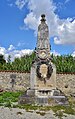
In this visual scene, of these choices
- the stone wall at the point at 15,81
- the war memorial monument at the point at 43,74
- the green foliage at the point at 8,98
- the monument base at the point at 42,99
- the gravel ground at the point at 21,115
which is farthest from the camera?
the stone wall at the point at 15,81

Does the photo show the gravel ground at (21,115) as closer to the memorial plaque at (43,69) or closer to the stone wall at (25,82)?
the memorial plaque at (43,69)

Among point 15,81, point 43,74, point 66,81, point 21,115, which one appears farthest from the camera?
point 66,81

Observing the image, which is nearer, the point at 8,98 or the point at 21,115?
the point at 21,115

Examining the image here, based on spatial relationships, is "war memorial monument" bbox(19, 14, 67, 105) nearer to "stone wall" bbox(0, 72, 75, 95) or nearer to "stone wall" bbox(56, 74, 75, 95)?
"stone wall" bbox(0, 72, 75, 95)

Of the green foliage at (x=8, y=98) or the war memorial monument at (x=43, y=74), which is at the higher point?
the war memorial monument at (x=43, y=74)

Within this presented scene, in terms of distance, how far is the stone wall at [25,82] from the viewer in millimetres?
27969

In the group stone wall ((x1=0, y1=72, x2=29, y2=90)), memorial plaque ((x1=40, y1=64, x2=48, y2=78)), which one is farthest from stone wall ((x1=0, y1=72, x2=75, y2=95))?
memorial plaque ((x1=40, y1=64, x2=48, y2=78))

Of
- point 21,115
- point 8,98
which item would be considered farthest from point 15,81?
point 21,115

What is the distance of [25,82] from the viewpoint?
2827 centimetres

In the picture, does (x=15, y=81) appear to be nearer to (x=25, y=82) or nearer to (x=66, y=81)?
(x=25, y=82)

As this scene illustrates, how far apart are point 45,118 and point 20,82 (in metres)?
16.6

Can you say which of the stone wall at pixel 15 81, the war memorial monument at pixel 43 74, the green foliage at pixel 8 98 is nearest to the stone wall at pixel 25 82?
the stone wall at pixel 15 81

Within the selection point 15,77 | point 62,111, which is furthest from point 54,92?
point 15,77

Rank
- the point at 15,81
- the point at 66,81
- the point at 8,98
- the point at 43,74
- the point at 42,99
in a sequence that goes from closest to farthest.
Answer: the point at 42,99, the point at 43,74, the point at 8,98, the point at 15,81, the point at 66,81
